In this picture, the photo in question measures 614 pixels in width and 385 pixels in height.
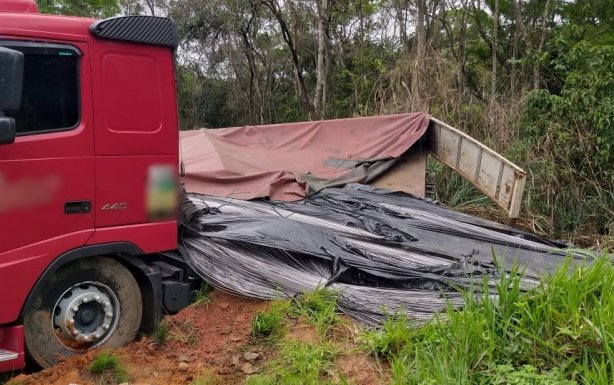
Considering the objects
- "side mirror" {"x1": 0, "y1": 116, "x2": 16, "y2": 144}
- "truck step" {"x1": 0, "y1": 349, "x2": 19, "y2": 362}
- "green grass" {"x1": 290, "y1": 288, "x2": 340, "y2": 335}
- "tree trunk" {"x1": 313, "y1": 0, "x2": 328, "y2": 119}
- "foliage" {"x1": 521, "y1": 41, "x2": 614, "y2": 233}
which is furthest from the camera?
"tree trunk" {"x1": 313, "y1": 0, "x2": 328, "y2": 119}

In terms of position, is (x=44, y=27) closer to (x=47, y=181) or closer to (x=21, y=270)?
(x=47, y=181)

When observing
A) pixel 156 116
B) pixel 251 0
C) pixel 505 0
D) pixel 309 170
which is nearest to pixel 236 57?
pixel 251 0

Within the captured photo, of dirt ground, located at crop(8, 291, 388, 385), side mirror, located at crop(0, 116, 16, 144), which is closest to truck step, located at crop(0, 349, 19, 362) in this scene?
dirt ground, located at crop(8, 291, 388, 385)

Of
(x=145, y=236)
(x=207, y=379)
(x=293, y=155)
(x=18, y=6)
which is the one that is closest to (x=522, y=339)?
(x=207, y=379)

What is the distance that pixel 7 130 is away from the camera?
10.5 feet

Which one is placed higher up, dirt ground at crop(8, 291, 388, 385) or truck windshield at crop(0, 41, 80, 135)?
truck windshield at crop(0, 41, 80, 135)

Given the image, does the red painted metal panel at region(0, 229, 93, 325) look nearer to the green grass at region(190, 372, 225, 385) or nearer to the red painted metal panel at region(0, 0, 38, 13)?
the green grass at region(190, 372, 225, 385)

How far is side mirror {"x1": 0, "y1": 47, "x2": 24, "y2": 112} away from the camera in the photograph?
307cm

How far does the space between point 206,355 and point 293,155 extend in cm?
529

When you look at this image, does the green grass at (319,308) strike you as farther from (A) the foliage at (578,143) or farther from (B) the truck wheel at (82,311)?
(A) the foliage at (578,143)

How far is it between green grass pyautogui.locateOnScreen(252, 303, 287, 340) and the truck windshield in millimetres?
1845

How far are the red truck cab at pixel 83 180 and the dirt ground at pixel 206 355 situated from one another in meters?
0.16

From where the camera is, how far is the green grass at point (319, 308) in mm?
4043

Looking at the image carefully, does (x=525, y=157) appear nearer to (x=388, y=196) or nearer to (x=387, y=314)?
(x=388, y=196)
